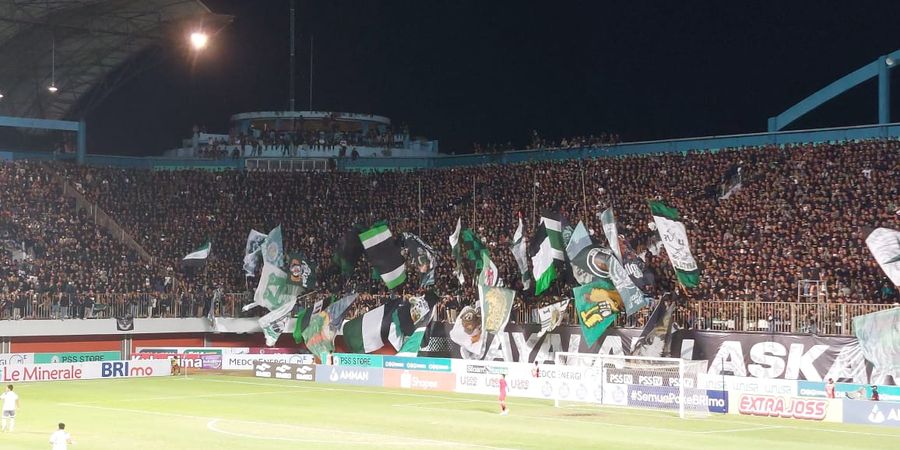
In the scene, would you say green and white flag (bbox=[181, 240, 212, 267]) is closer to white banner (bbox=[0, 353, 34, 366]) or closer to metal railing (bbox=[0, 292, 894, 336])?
metal railing (bbox=[0, 292, 894, 336])

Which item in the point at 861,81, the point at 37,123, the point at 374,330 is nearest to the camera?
the point at 861,81

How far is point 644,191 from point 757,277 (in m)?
10.1

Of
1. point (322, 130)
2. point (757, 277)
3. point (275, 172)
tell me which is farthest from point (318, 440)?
point (322, 130)

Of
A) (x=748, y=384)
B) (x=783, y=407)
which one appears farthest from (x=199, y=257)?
(x=783, y=407)

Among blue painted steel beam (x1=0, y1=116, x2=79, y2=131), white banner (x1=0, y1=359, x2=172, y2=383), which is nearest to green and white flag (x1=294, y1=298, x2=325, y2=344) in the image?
white banner (x1=0, y1=359, x2=172, y2=383)

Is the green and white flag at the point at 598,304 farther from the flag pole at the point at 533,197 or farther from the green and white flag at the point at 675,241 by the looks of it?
the flag pole at the point at 533,197

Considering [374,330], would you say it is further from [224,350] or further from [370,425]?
[370,425]

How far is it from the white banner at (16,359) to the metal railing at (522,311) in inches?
70.0

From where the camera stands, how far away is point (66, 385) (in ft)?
188

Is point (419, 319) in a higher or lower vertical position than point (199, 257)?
lower

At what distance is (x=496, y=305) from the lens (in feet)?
168

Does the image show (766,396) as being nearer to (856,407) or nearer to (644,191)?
(856,407)

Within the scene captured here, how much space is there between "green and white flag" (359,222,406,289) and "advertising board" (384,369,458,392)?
445 centimetres

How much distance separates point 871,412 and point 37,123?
48137mm
